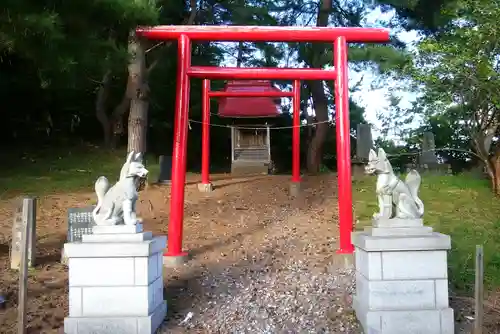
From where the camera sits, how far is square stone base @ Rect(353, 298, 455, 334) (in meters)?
4.53

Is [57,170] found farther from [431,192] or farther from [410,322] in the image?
[410,322]

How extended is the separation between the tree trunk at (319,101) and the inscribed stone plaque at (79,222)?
28.3 ft

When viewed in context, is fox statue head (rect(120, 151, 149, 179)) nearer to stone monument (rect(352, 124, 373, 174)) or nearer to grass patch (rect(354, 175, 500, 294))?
grass patch (rect(354, 175, 500, 294))

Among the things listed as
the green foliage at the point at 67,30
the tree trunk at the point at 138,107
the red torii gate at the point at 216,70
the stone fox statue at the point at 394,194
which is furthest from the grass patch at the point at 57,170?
the stone fox statue at the point at 394,194

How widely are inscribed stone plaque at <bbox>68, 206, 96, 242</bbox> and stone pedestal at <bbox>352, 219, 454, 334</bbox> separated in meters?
3.97

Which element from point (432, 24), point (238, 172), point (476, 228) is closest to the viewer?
point (476, 228)

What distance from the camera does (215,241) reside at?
8336mm

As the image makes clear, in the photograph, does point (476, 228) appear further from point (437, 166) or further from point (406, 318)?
point (437, 166)

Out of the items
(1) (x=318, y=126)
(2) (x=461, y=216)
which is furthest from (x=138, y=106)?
(1) (x=318, y=126)

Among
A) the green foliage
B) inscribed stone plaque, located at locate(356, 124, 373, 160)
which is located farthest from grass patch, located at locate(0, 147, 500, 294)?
the green foliage

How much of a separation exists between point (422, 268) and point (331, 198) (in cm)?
735

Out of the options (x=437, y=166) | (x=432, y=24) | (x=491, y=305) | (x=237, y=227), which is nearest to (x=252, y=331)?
(x=491, y=305)

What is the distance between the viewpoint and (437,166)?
16.4 m

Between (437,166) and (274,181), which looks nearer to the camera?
(274,181)
